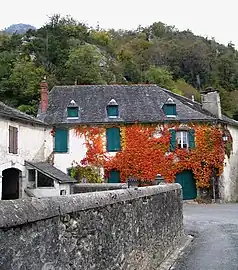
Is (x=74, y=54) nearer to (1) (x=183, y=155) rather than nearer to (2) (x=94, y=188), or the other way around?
(1) (x=183, y=155)

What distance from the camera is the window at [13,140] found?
24094 millimetres

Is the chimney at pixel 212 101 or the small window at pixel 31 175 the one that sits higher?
the chimney at pixel 212 101

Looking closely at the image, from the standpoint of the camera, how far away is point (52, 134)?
93.4ft

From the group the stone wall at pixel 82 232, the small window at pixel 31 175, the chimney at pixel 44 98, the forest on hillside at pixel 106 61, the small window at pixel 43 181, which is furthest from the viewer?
the forest on hillside at pixel 106 61

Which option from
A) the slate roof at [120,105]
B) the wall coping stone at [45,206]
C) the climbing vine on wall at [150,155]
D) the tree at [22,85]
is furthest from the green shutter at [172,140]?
the wall coping stone at [45,206]

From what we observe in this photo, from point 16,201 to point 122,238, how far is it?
3.10m

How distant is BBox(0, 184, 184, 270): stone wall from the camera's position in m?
3.04

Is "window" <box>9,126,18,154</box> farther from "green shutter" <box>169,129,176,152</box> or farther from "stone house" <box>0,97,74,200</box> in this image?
"green shutter" <box>169,129,176,152</box>

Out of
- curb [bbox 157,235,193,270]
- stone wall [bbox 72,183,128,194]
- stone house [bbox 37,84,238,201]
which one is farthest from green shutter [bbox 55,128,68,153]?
curb [bbox 157,235,193,270]

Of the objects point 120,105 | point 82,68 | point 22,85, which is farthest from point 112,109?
point 82,68

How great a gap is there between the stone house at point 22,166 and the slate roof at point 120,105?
3000mm

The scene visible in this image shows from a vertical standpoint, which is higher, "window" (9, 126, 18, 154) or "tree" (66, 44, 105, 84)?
"tree" (66, 44, 105, 84)

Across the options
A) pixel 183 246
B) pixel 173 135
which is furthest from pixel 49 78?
pixel 183 246

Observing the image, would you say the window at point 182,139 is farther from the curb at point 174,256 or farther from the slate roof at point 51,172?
the curb at point 174,256
